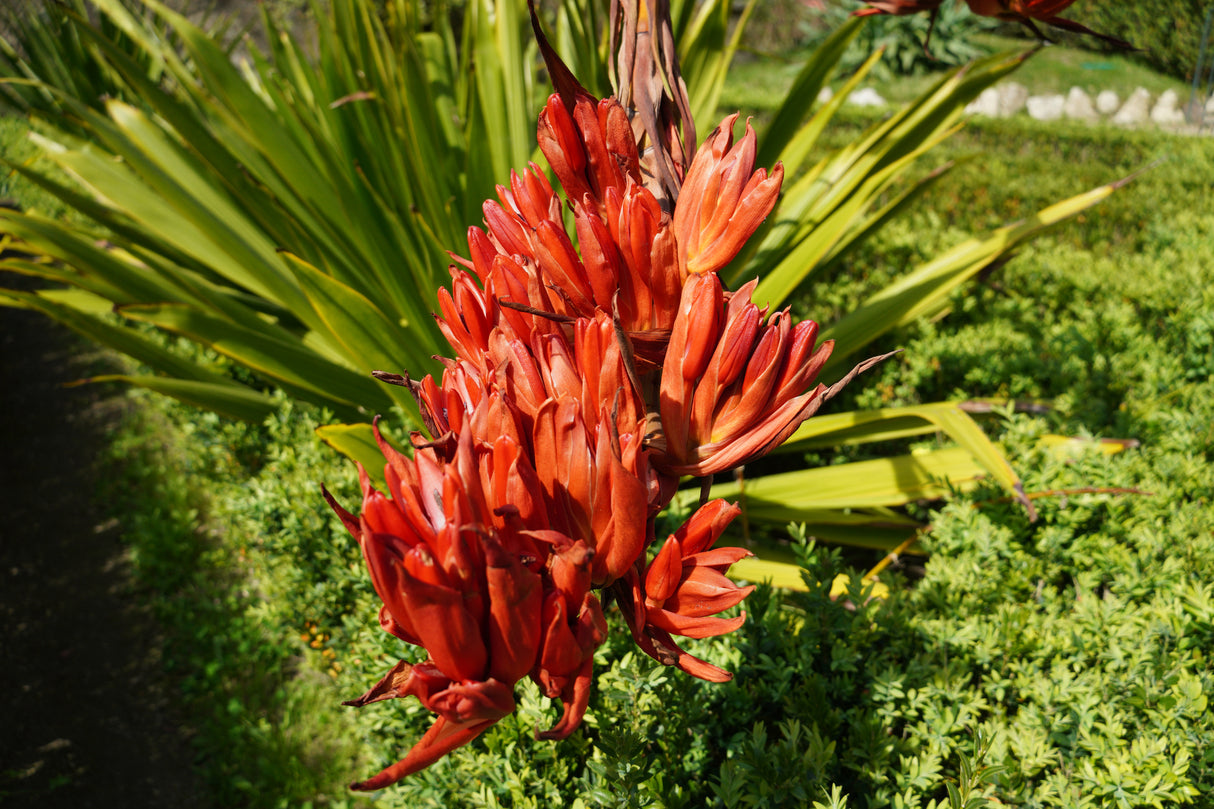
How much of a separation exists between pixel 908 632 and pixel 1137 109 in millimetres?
15969

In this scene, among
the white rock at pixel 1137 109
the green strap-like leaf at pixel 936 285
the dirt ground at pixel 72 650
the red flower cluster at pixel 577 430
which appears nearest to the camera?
the red flower cluster at pixel 577 430

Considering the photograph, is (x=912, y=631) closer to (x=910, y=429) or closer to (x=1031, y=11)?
(x=910, y=429)

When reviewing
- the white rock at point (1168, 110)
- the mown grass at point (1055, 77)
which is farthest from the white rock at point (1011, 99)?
the white rock at point (1168, 110)

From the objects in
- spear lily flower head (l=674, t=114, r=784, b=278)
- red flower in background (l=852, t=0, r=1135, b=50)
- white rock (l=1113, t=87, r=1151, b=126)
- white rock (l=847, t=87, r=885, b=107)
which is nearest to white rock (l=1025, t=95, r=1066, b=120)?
white rock (l=1113, t=87, r=1151, b=126)

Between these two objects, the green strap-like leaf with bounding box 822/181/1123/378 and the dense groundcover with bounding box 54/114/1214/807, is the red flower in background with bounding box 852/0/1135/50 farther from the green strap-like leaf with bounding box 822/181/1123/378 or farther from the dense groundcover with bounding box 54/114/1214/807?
the green strap-like leaf with bounding box 822/181/1123/378

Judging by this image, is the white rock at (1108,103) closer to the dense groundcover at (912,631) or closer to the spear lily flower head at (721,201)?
the dense groundcover at (912,631)

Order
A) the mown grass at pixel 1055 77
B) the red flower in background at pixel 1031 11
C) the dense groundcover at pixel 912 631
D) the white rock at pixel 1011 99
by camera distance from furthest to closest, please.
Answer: the mown grass at pixel 1055 77 < the white rock at pixel 1011 99 < the dense groundcover at pixel 912 631 < the red flower in background at pixel 1031 11

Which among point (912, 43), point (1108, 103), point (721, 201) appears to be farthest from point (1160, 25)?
point (721, 201)

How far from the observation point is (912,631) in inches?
51.2

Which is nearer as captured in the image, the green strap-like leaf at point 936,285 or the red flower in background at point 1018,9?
the red flower in background at point 1018,9

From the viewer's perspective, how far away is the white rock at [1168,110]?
1272 centimetres

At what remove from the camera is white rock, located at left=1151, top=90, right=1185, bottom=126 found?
1272 cm

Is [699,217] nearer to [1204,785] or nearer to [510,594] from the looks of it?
[510,594]

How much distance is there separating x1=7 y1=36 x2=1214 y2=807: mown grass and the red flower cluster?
421 millimetres
